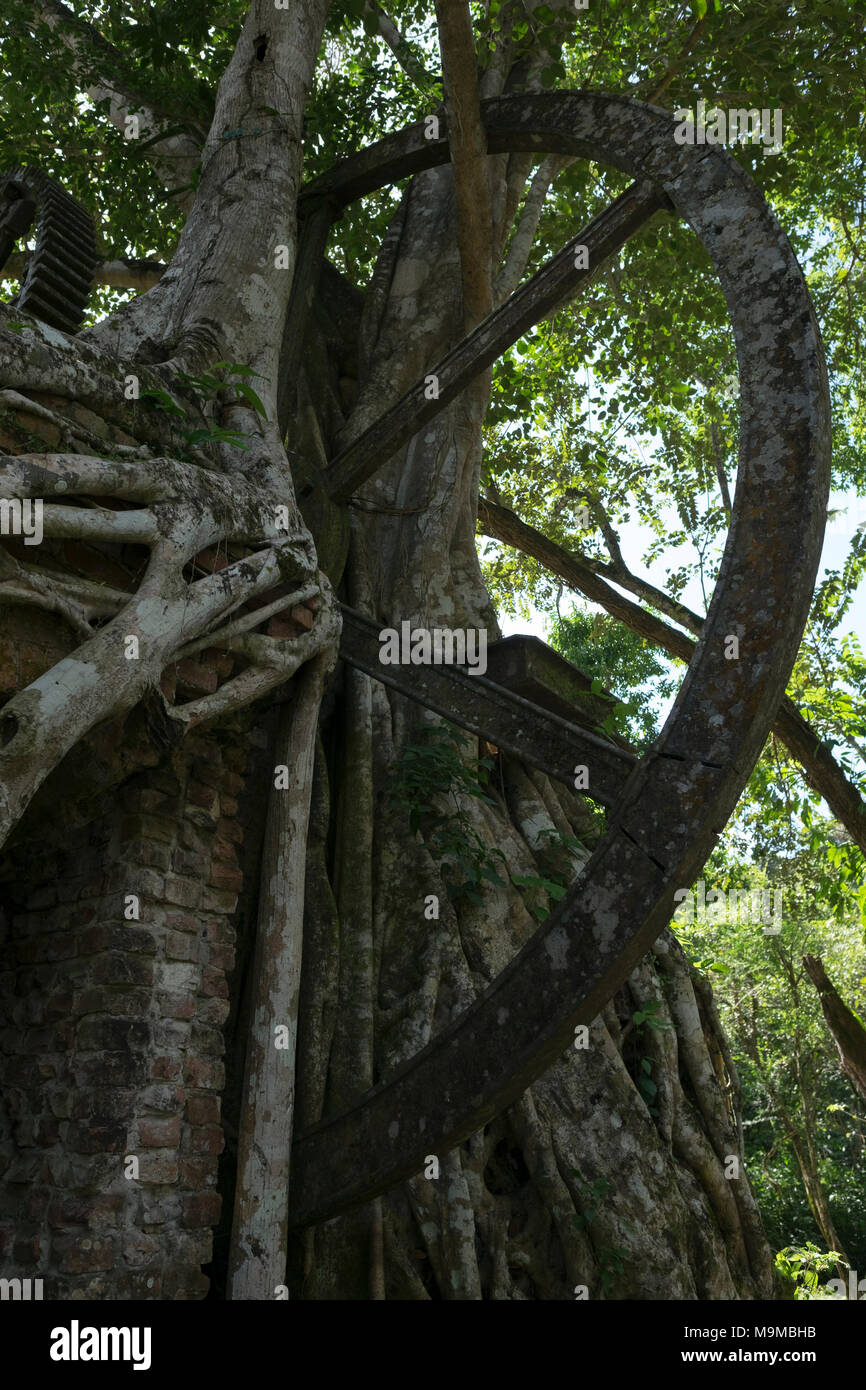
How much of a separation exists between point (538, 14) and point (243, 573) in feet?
12.2

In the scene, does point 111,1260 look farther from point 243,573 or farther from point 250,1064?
point 243,573

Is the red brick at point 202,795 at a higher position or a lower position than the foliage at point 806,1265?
higher

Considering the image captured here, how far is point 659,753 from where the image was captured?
2.82 meters

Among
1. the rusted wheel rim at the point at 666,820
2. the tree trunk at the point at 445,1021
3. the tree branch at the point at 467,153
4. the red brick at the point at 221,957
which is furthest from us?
the tree branch at the point at 467,153

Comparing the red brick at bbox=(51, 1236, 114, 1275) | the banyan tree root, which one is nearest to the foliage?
the red brick at bbox=(51, 1236, 114, 1275)

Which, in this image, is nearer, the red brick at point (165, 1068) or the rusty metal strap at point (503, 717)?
the red brick at point (165, 1068)

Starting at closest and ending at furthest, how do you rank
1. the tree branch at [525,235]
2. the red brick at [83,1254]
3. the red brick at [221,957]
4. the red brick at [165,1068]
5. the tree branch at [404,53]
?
the red brick at [83,1254]
the red brick at [165,1068]
the red brick at [221,957]
the tree branch at [525,235]
the tree branch at [404,53]

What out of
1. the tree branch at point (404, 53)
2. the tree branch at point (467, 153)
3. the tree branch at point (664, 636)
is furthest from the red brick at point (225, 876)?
the tree branch at point (404, 53)

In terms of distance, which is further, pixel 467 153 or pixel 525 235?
pixel 525 235

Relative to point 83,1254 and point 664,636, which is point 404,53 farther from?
point 83,1254

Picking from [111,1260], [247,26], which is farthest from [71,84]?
[111,1260]

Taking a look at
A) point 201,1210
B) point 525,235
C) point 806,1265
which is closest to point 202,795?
point 201,1210

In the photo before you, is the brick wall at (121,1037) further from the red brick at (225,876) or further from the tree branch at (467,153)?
the tree branch at (467,153)

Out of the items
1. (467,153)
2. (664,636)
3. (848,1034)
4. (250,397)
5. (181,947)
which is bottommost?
(848,1034)
